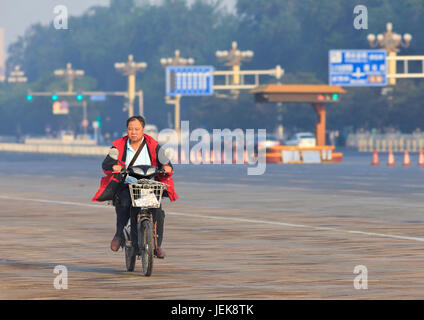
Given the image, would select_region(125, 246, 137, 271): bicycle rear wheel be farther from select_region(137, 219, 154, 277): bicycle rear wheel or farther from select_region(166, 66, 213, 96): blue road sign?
select_region(166, 66, 213, 96): blue road sign

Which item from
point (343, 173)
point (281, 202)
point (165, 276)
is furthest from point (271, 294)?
point (343, 173)

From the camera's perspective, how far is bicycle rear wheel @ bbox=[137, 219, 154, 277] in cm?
1295

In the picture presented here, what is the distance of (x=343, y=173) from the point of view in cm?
4328

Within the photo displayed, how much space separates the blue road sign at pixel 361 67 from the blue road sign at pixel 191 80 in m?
16.5

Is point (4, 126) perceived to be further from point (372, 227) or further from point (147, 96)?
point (372, 227)

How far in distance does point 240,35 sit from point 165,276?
141 m

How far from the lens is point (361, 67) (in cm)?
7956

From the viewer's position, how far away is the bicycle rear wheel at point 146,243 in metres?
12.9

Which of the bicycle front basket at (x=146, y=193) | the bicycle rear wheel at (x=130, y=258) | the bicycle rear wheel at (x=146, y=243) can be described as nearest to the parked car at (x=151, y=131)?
the bicycle rear wheel at (x=130, y=258)

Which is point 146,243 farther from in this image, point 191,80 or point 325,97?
point 191,80

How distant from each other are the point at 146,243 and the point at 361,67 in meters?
67.8

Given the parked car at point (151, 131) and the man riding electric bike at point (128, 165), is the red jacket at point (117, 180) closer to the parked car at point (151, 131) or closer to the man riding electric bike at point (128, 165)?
the man riding electric bike at point (128, 165)

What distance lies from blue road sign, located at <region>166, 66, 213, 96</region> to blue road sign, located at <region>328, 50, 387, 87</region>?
16484 mm

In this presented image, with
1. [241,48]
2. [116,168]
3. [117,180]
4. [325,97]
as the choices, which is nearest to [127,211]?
[117,180]
